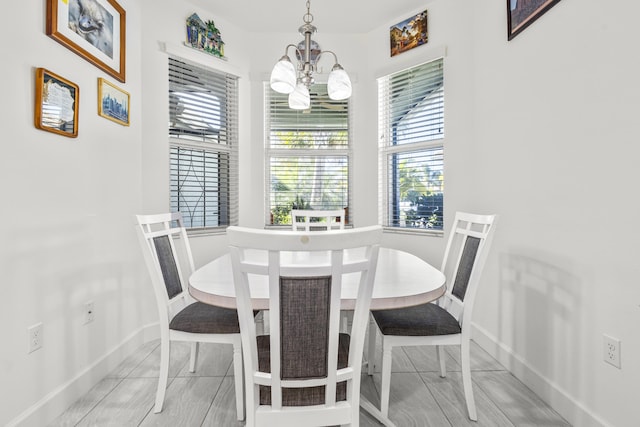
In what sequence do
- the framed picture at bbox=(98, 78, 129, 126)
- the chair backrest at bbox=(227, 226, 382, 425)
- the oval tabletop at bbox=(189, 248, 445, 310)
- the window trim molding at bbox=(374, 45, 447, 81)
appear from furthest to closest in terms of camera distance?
the window trim molding at bbox=(374, 45, 447, 81) < the framed picture at bbox=(98, 78, 129, 126) < the oval tabletop at bbox=(189, 248, 445, 310) < the chair backrest at bbox=(227, 226, 382, 425)

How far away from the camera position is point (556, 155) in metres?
1.63

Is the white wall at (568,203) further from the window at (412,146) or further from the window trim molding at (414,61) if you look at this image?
the window at (412,146)

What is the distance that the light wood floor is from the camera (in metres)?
1.52

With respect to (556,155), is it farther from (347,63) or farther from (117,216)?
(117,216)

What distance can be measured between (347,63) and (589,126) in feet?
7.58

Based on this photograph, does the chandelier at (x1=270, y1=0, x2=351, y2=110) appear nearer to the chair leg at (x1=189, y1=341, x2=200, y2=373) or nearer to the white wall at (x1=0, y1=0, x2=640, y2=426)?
the white wall at (x1=0, y1=0, x2=640, y2=426)

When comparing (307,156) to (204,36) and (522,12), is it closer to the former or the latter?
(204,36)

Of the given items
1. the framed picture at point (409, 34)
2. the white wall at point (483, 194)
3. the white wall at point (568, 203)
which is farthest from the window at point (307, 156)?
the white wall at point (568, 203)

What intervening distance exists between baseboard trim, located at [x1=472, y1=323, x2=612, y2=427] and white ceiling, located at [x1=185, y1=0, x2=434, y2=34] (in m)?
2.76

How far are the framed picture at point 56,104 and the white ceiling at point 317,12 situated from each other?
157cm

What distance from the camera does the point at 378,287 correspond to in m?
1.28

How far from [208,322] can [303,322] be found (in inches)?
30.2

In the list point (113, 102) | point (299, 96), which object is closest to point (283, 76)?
point (299, 96)

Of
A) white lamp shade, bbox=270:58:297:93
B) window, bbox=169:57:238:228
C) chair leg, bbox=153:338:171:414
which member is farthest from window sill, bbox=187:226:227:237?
white lamp shade, bbox=270:58:297:93
